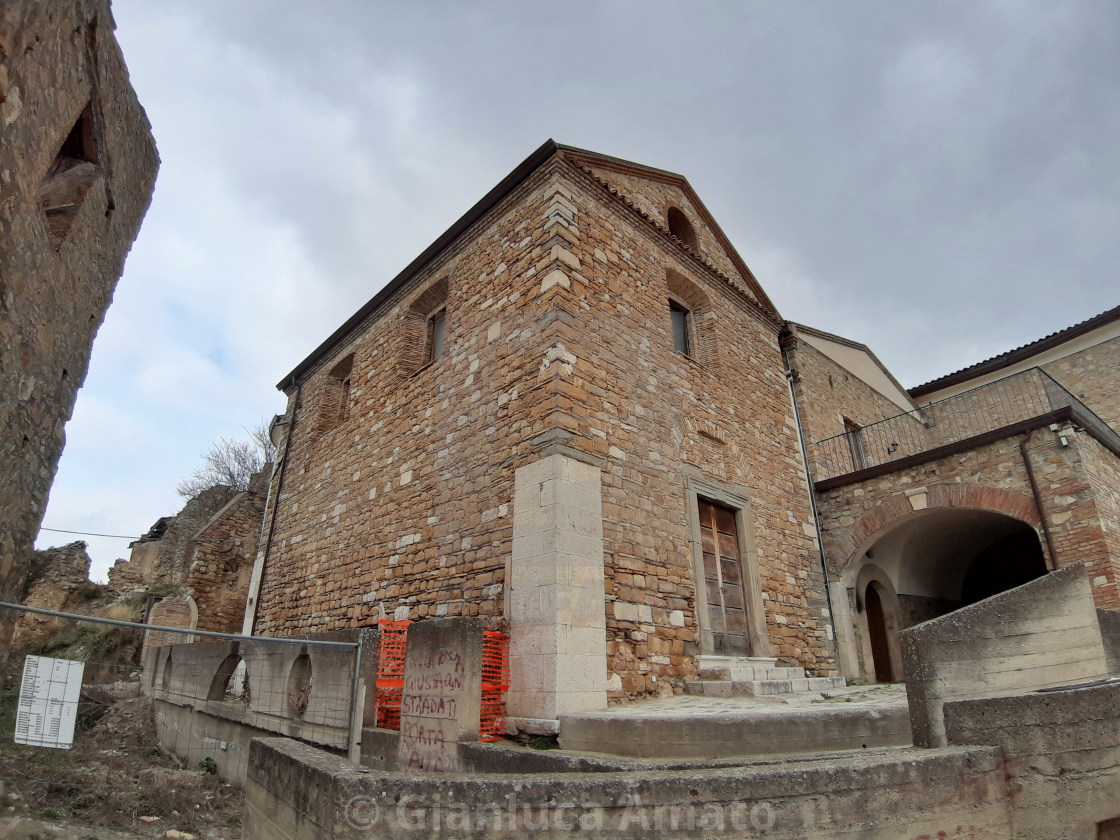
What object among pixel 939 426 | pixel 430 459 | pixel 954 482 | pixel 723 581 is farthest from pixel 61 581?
pixel 939 426

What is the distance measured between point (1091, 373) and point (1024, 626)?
13.4 metres

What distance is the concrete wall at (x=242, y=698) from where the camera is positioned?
18.2ft

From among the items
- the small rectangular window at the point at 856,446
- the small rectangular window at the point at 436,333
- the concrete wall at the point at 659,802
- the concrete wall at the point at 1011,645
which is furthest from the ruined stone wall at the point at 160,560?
the concrete wall at the point at 1011,645

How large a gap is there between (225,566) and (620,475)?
12050 mm

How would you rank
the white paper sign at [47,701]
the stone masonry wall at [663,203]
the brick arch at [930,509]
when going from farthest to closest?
the stone masonry wall at [663,203] < the brick arch at [930,509] < the white paper sign at [47,701]

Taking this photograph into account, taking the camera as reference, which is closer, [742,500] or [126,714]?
[742,500]

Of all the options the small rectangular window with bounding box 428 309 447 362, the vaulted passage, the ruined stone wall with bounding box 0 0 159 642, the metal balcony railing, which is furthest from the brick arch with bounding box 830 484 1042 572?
the ruined stone wall with bounding box 0 0 159 642

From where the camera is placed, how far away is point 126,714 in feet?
30.8

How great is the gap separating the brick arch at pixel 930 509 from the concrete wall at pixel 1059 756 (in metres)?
5.48

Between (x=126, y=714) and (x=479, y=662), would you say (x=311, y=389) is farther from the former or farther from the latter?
(x=479, y=662)

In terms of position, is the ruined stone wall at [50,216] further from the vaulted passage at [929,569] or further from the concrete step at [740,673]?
the vaulted passage at [929,569]

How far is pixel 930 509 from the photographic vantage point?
8.33 meters

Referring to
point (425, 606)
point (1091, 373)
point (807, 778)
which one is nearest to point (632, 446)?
point (425, 606)

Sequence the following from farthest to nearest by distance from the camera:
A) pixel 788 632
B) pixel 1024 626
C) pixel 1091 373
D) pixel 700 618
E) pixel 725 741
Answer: pixel 1091 373
pixel 788 632
pixel 700 618
pixel 725 741
pixel 1024 626
